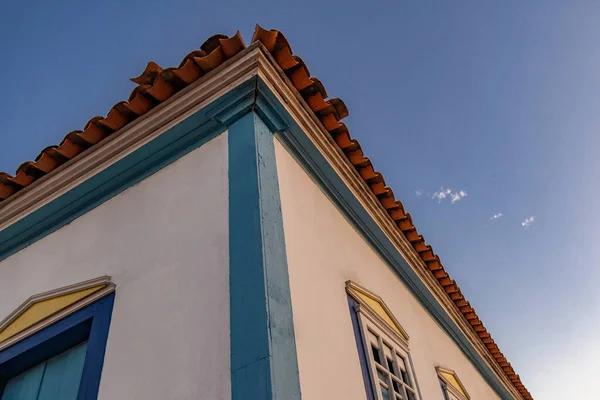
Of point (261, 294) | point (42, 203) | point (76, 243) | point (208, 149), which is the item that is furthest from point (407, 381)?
point (42, 203)

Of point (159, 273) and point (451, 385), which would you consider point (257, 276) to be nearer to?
point (159, 273)

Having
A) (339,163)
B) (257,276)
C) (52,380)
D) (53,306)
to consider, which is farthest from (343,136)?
(52,380)

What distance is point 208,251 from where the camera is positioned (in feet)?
7.82

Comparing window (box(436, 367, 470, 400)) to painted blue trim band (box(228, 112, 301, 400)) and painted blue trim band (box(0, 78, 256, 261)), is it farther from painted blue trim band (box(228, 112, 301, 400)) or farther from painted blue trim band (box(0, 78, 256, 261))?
painted blue trim band (box(0, 78, 256, 261))

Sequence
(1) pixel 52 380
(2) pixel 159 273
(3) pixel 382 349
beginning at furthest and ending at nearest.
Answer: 1. (3) pixel 382 349
2. (1) pixel 52 380
3. (2) pixel 159 273

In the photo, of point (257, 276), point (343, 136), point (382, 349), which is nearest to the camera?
point (257, 276)

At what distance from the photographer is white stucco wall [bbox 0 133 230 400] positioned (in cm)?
206

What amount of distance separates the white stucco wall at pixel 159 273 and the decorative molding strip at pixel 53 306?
7cm

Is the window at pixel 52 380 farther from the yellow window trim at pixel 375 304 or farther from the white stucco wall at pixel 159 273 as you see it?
the yellow window trim at pixel 375 304

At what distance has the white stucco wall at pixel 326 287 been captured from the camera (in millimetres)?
2291

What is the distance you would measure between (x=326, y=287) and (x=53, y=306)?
1.67 metres

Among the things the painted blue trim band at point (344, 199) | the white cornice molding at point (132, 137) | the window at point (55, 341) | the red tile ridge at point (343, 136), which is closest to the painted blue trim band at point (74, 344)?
the window at point (55, 341)

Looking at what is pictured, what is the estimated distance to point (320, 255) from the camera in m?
2.90

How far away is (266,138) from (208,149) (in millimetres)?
374
